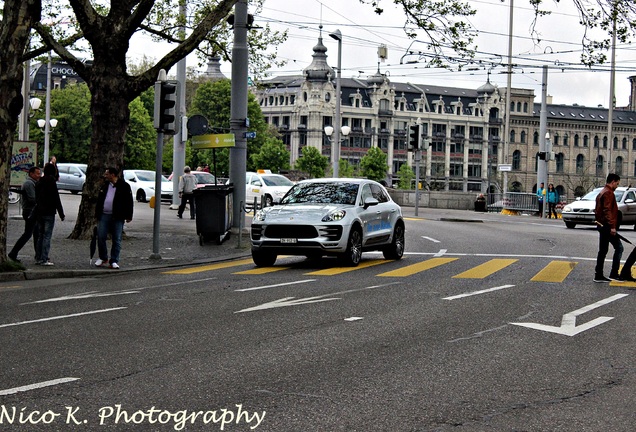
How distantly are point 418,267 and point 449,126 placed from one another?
154243 millimetres

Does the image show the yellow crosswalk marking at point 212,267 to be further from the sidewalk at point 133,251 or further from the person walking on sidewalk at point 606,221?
the person walking on sidewalk at point 606,221

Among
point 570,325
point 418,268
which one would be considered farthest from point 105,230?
point 570,325

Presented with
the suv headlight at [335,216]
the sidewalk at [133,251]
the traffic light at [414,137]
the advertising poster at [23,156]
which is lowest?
the sidewalk at [133,251]

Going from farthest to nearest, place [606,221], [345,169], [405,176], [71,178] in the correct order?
[405,176] < [345,169] < [71,178] < [606,221]

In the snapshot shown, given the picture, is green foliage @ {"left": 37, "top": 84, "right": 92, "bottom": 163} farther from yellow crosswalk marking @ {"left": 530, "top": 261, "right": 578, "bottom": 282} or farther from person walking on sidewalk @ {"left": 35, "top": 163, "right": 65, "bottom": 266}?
yellow crosswalk marking @ {"left": 530, "top": 261, "right": 578, "bottom": 282}

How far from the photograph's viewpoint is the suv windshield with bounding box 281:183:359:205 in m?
19.8

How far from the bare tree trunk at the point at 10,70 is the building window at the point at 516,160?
149m

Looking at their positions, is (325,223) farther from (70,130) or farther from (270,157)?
(270,157)

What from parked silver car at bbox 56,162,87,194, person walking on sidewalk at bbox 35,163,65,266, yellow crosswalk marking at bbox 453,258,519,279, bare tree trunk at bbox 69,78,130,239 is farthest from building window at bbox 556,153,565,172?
person walking on sidewalk at bbox 35,163,65,266

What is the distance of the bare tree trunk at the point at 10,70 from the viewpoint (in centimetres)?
1617

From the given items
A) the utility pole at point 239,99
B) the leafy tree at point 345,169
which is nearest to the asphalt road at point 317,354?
the utility pole at point 239,99

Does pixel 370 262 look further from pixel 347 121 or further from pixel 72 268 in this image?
pixel 347 121

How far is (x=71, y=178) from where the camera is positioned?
5488 cm

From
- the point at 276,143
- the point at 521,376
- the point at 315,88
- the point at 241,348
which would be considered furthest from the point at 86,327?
the point at 315,88
